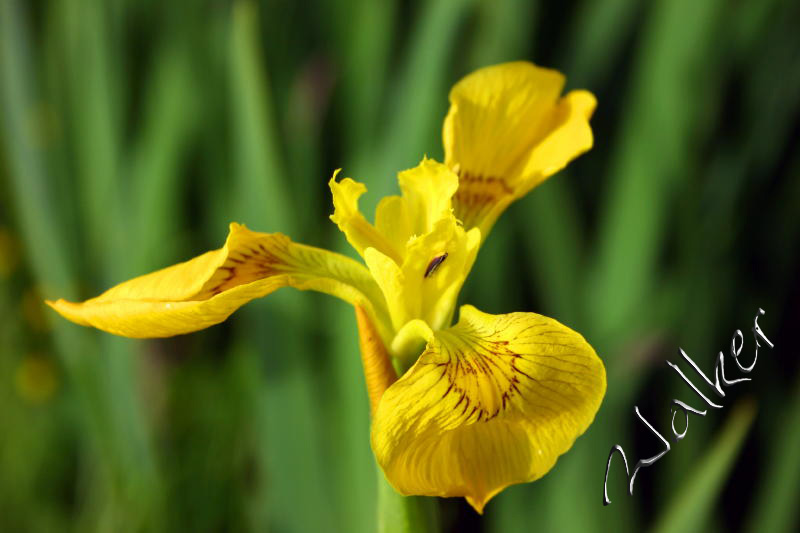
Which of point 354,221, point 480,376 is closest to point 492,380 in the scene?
point 480,376

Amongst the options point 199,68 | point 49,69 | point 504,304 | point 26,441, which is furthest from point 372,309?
point 49,69

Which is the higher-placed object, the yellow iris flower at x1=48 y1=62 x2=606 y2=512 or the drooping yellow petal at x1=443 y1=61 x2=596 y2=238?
the drooping yellow petal at x1=443 y1=61 x2=596 y2=238

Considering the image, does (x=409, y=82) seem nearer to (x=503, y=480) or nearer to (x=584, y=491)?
(x=584, y=491)

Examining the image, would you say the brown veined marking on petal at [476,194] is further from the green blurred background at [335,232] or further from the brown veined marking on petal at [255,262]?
the green blurred background at [335,232]

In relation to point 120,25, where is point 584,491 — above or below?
below

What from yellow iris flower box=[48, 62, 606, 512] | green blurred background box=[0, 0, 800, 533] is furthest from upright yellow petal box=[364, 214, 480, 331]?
green blurred background box=[0, 0, 800, 533]

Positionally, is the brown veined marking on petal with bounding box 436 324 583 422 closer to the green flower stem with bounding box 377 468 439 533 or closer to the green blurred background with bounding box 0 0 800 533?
the green flower stem with bounding box 377 468 439 533

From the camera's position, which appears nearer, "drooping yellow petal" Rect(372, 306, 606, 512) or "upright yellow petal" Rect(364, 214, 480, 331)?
"drooping yellow petal" Rect(372, 306, 606, 512)
